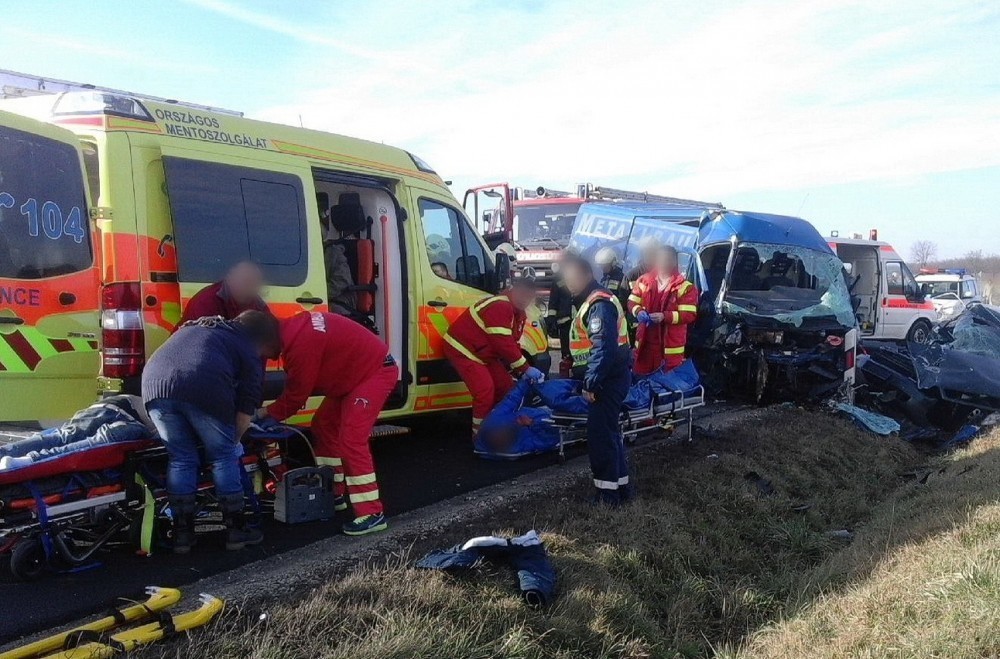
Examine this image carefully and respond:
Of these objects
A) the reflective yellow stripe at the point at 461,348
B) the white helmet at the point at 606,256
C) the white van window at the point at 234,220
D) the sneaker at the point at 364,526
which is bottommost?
the sneaker at the point at 364,526

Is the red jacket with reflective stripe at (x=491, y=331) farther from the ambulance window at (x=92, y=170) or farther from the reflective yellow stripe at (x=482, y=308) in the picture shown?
the ambulance window at (x=92, y=170)

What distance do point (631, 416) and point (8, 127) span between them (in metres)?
4.40

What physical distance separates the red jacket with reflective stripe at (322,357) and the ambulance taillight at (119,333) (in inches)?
31.2

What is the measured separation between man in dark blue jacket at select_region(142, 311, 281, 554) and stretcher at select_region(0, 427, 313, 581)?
0.47 feet

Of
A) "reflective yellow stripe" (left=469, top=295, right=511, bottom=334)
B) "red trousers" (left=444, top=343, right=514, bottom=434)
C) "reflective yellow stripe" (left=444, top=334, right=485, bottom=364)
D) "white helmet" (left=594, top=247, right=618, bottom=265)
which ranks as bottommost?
"red trousers" (left=444, top=343, right=514, bottom=434)

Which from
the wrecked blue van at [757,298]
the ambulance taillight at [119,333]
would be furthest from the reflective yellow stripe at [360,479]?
the wrecked blue van at [757,298]

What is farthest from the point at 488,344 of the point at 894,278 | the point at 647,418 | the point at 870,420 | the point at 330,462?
the point at 894,278

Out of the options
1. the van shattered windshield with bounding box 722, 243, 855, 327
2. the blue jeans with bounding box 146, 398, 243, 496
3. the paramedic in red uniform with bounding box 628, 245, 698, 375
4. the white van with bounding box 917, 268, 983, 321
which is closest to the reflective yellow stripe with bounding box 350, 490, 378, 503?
the blue jeans with bounding box 146, 398, 243, 496

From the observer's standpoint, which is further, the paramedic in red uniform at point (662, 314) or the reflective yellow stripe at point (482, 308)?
the paramedic in red uniform at point (662, 314)

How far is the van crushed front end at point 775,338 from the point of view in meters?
8.66

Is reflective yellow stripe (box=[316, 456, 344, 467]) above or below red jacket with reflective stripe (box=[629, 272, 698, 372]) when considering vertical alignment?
below

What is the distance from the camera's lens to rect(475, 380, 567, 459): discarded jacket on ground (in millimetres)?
6230

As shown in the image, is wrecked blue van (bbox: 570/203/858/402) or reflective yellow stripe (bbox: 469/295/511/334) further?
wrecked blue van (bbox: 570/203/858/402)

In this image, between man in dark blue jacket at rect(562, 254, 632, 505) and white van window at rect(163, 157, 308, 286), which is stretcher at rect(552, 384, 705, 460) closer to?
man in dark blue jacket at rect(562, 254, 632, 505)
